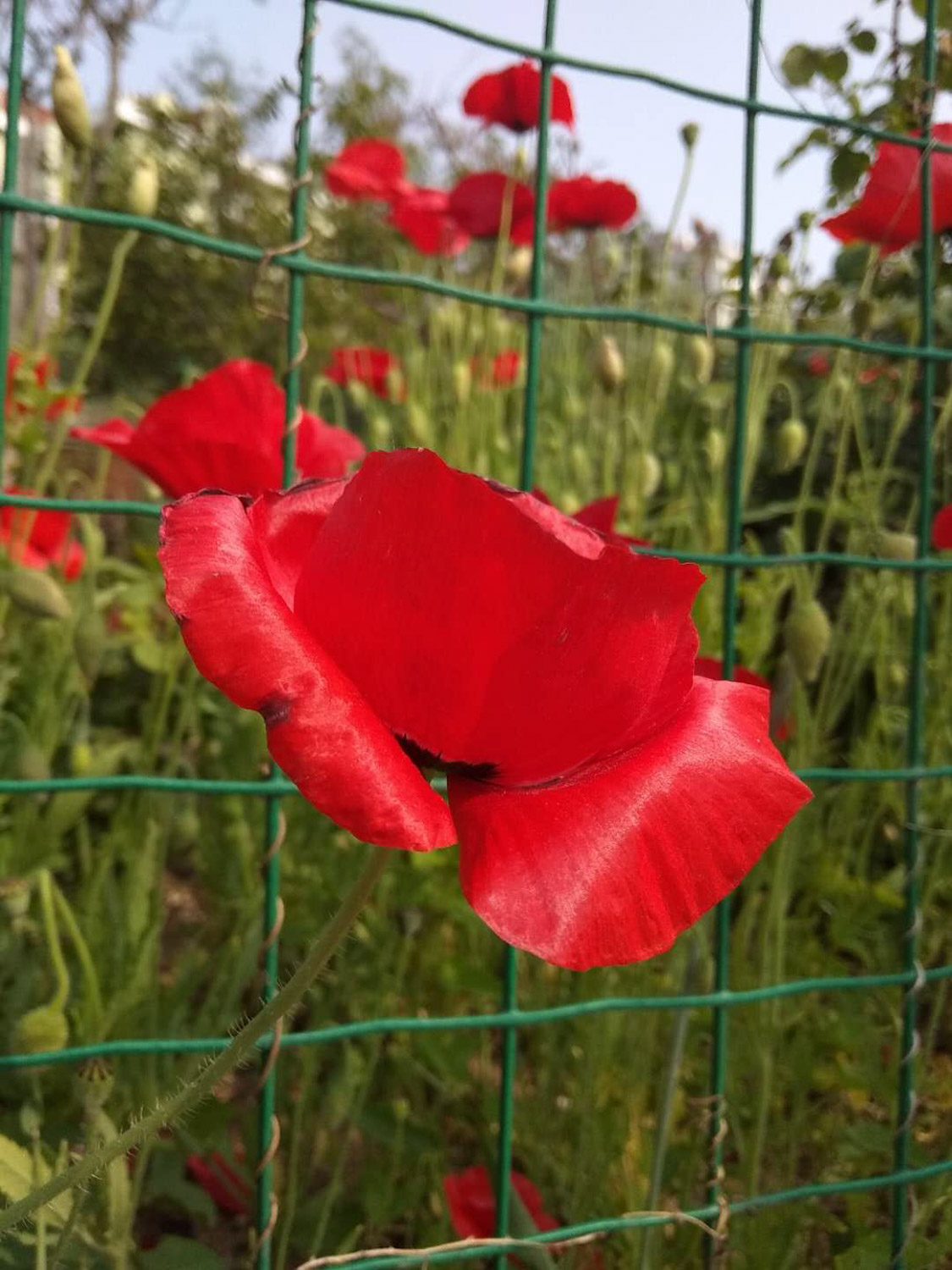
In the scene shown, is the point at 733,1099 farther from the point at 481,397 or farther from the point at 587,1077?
the point at 481,397

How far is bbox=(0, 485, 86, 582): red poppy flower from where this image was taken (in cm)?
102

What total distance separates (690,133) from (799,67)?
0.26 metres

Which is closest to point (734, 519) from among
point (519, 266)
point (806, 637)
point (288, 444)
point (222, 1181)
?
point (806, 637)

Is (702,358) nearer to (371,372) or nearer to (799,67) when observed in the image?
(799,67)

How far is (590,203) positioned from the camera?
1571 mm

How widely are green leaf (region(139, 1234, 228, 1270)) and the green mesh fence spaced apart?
30mm

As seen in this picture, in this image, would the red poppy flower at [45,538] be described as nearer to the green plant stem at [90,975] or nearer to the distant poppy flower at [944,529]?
the green plant stem at [90,975]

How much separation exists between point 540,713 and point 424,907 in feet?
2.70

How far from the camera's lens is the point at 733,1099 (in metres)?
0.99

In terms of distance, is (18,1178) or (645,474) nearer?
(18,1178)

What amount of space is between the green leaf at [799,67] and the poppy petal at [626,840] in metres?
0.80

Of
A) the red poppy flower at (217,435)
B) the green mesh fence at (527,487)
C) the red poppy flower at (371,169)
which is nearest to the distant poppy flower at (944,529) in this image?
the green mesh fence at (527,487)

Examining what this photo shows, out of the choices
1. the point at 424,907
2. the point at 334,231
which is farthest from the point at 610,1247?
the point at 334,231

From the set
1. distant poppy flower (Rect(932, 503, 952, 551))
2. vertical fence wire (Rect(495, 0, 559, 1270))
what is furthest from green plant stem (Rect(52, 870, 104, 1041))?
distant poppy flower (Rect(932, 503, 952, 551))
